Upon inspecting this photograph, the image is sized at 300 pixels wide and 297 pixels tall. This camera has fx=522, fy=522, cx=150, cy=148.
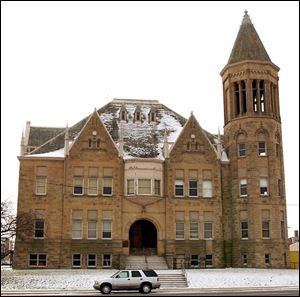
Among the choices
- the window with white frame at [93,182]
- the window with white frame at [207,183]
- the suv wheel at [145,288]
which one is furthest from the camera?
the window with white frame at [207,183]

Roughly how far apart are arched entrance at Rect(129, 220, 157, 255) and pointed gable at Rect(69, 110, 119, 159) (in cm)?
799

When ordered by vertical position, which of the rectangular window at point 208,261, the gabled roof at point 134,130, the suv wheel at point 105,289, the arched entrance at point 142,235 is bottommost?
the suv wheel at point 105,289

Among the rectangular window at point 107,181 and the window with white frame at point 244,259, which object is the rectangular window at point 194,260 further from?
the rectangular window at point 107,181

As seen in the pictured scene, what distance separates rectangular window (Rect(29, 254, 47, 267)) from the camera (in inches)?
2007

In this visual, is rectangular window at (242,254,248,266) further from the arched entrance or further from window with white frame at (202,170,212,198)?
the arched entrance

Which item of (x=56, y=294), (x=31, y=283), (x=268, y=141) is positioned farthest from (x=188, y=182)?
(x=56, y=294)

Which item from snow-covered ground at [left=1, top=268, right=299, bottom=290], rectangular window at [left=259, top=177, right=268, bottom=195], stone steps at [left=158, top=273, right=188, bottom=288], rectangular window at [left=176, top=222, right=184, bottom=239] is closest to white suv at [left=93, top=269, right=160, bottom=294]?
snow-covered ground at [left=1, top=268, right=299, bottom=290]

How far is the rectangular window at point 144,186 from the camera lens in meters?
52.9

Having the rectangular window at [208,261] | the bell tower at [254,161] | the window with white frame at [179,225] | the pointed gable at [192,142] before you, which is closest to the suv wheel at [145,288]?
the window with white frame at [179,225]

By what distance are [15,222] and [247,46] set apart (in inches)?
1223

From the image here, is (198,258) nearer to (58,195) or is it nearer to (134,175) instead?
(134,175)

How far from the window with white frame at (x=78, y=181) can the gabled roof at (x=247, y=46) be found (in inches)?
799

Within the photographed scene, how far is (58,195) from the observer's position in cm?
5231

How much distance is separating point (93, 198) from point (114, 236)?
4.35 metres
